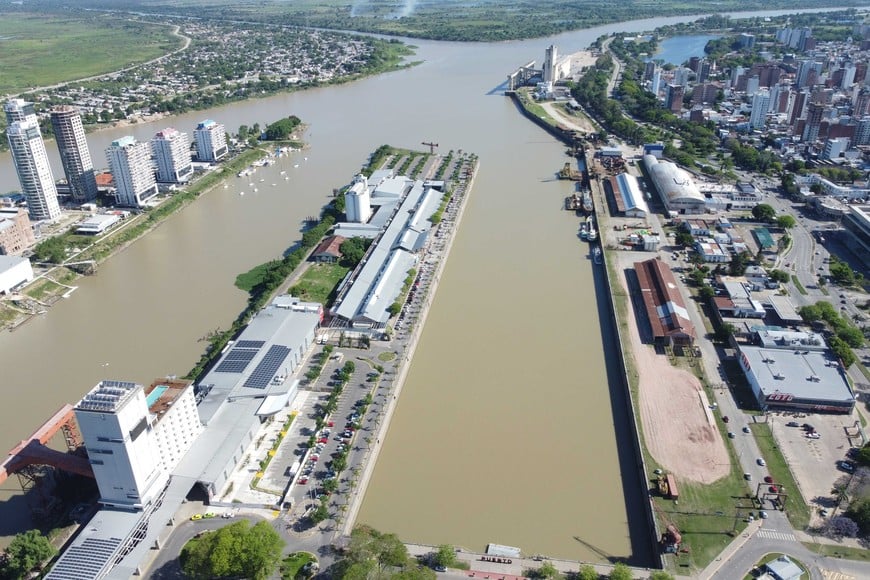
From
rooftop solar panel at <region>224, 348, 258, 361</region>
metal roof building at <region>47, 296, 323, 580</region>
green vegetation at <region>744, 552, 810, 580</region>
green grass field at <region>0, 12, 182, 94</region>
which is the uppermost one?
green grass field at <region>0, 12, 182, 94</region>

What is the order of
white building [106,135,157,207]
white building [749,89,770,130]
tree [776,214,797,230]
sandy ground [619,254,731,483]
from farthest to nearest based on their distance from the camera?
white building [749,89,770,130], white building [106,135,157,207], tree [776,214,797,230], sandy ground [619,254,731,483]

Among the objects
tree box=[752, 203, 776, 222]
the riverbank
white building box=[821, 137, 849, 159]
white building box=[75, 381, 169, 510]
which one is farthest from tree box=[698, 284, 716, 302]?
the riverbank

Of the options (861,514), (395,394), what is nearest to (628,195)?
(395,394)

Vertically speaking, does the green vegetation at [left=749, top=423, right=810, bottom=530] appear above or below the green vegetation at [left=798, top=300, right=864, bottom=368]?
below

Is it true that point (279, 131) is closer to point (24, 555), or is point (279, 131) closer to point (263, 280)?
point (263, 280)

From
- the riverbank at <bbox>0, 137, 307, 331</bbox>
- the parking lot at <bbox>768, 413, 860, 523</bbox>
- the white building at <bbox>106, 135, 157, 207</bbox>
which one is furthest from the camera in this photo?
the white building at <bbox>106, 135, 157, 207</bbox>

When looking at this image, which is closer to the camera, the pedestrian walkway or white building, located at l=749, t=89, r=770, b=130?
the pedestrian walkway

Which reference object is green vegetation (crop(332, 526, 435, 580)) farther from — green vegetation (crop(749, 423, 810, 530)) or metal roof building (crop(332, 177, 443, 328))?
metal roof building (crop(332, 177, 443, 328))
